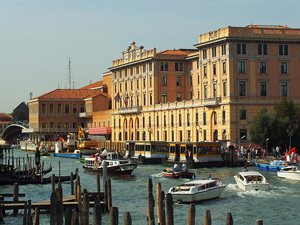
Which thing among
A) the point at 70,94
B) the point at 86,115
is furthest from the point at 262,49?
the point at 70,94

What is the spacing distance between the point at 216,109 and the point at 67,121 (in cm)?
6160

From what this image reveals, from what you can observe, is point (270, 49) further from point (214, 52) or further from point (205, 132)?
point (205, 132)

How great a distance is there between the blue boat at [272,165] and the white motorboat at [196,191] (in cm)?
1728

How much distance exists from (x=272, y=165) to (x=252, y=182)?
15537 mm

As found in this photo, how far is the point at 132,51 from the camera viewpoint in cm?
10850

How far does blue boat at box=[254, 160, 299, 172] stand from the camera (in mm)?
59031

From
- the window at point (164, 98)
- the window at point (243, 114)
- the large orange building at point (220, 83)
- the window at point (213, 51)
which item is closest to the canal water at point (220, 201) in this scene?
the window at point (243, 114)

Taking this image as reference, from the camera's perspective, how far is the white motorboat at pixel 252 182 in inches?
1788

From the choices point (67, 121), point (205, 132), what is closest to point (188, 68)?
point (205, 132)

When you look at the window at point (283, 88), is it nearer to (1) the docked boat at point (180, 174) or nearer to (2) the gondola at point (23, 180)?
(1) the docked boat at point (180, 174)

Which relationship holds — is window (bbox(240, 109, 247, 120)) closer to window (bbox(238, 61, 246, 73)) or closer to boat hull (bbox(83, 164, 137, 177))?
window (bbox(238, 61, 246, 73))

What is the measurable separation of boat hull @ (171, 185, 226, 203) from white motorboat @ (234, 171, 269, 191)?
11.5 ft

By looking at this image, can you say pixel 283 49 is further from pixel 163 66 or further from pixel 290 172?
pixel 290 172

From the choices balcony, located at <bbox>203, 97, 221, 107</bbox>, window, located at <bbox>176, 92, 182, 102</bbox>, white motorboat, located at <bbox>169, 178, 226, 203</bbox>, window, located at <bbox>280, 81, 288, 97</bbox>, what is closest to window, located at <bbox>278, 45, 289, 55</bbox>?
window, located at <bbox>280, 81, 288, 97</bbox>
